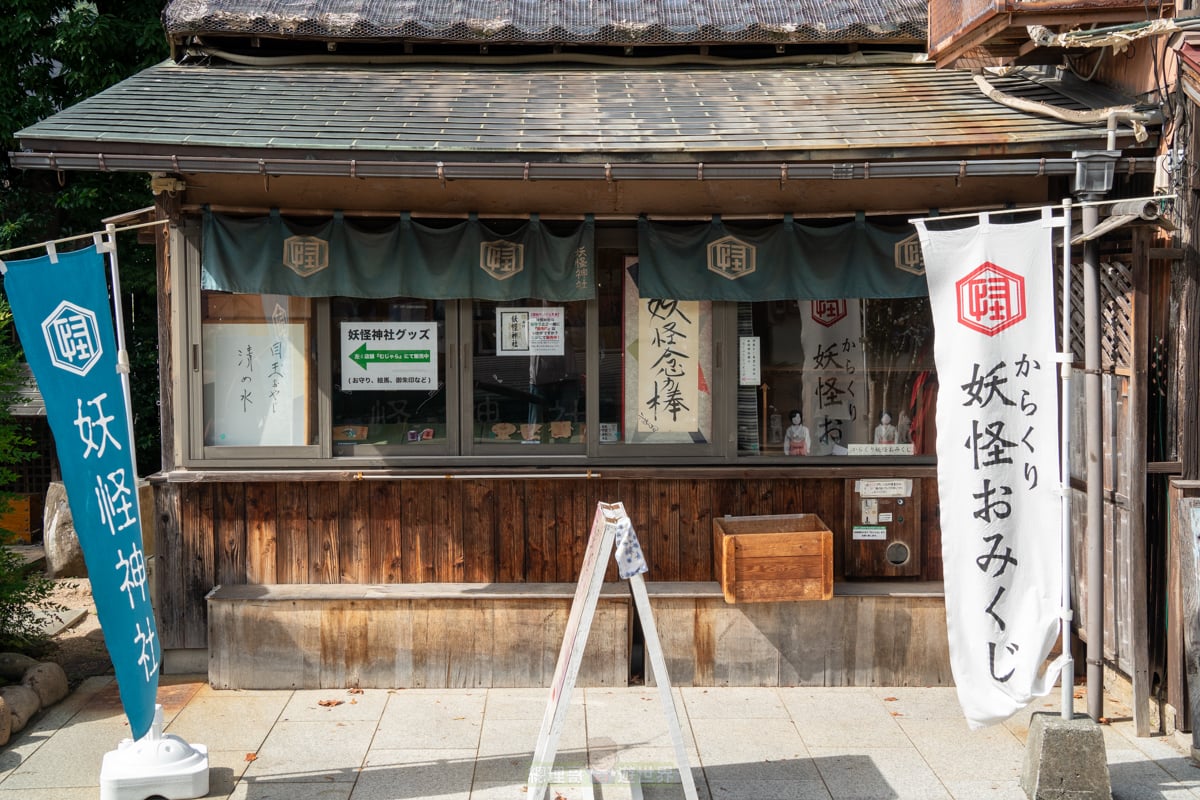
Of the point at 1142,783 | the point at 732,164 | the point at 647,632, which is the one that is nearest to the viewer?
the point at 647,632

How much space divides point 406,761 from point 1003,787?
3718mm

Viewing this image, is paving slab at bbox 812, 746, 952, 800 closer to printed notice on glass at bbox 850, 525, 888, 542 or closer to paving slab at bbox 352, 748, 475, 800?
printed notice on glass at bbox 850, 525, 888, 542

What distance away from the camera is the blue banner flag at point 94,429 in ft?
18.8

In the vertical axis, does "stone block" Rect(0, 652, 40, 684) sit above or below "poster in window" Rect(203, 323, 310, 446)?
below

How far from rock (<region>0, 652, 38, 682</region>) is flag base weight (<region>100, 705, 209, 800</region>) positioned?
6.95ft

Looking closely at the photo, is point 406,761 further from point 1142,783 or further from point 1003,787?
point 1142,783

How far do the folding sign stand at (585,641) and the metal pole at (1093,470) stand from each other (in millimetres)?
2724

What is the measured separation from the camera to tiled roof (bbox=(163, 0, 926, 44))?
30.4 ft

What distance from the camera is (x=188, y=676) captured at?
8.48 m

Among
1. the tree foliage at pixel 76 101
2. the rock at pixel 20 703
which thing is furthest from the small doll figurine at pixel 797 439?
the tree foliage at pixel 76 101

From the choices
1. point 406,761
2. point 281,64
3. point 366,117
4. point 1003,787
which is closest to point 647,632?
point 406,761

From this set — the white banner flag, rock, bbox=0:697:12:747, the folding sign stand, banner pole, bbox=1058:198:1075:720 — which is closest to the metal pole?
banner pole, bbox=1058:198:1075:720

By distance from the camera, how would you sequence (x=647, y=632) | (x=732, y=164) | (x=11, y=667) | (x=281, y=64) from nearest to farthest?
(x=647, y=632)
(x=732, y=164)
(x=11, y=667)
(x=281, y=64)

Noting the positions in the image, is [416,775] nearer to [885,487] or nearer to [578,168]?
[578,168]
